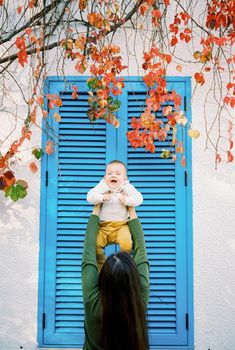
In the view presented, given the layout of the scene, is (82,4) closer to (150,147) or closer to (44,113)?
(44,113)

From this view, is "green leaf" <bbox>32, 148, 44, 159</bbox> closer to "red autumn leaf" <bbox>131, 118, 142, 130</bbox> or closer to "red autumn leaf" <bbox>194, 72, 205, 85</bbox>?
"red autumn leaf" <bbox>131, 118, 142, 130</bbox>

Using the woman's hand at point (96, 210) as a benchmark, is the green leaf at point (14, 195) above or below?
above

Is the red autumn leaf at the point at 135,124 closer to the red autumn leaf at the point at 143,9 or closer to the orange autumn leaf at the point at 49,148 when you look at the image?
the orange autumn leaf at the point at 49,148

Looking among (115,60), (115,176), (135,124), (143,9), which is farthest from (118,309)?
(143,9)

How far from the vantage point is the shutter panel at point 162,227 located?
4.09 metres

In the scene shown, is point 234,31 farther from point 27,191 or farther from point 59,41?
point 27,191

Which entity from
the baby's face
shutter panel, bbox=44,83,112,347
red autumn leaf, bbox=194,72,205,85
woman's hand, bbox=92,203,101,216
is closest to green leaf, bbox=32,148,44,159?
shutter panel, bbox=44,83,112,347

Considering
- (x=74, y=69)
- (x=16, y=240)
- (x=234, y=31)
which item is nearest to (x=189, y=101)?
(x=234, y=31)

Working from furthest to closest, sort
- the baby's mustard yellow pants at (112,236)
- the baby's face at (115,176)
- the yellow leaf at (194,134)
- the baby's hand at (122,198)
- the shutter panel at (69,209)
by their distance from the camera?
the shutter panel at (69,209) → the yellow leaf at (194,134) → the baby's face at (115,176) → the baby's hand at (122,198) → the baby's mustard yellow pants at (112,236)

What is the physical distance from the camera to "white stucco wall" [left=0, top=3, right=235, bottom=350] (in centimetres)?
409

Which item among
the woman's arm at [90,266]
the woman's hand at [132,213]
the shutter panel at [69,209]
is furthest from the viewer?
the shutter panel at [69,209]

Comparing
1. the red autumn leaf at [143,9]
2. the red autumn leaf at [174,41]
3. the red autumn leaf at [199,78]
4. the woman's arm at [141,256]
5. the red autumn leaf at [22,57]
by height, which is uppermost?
the red autumn leaf at [143,9]

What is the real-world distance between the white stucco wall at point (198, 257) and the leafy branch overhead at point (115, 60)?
0.41ft

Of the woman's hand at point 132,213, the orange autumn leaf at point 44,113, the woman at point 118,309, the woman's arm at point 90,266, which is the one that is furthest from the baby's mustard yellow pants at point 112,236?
the orange autumn leaf at point 44,113
